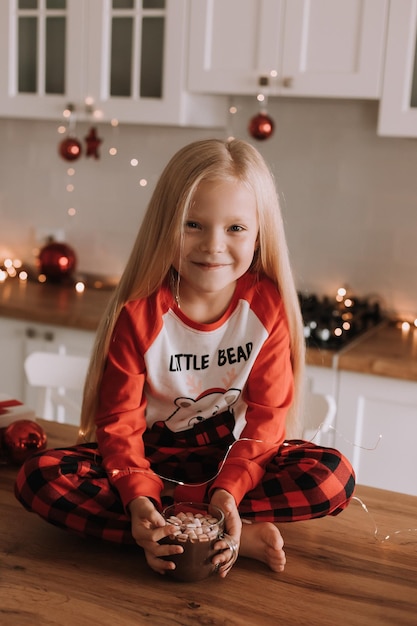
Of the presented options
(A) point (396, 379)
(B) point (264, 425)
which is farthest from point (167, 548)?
(A) point (396, 379)

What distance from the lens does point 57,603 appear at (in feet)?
3.40

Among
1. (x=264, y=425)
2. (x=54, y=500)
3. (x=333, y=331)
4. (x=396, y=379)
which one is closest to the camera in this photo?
(x=54, y=500)

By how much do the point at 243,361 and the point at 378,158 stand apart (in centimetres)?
142

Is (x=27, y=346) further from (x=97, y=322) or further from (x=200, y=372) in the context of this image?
(x=200, y=372)

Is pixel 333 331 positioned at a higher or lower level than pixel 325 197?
lower

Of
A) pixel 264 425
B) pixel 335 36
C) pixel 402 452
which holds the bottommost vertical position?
pixel 402 452

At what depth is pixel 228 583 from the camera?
3.63 ft

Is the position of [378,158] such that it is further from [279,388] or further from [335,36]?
[279,388]

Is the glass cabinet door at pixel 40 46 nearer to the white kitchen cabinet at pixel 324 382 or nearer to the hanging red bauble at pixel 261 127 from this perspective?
the hanging red bauble at pixel 261 127

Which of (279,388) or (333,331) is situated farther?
(333,331)

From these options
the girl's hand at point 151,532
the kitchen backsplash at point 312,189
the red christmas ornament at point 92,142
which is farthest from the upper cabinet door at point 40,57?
the girl's hand at point 151,532

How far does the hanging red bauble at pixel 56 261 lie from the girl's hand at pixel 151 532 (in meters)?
1.88

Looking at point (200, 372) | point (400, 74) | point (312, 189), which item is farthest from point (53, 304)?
point (200, 372)

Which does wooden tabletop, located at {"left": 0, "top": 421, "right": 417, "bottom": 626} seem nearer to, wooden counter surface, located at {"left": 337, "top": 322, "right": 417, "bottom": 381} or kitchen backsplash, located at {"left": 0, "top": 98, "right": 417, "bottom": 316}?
wooden counter surface, located at {"left": 337, "top": 322, "right": 417, "bottom": 381}
